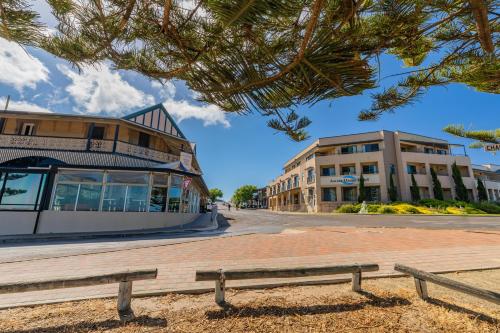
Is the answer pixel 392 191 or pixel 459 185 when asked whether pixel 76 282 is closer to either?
pixel 392 191

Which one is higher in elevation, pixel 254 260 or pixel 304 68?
pixel 304 68

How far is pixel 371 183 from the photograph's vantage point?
108 feet

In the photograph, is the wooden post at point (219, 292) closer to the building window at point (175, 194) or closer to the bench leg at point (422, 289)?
the bench leg at point (422, 289)

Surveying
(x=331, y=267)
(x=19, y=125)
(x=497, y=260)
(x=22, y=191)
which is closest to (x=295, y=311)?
(x=331, y=267)

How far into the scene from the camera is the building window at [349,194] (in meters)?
34.3

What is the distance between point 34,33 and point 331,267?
3993mm

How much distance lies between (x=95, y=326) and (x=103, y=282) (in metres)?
0.48

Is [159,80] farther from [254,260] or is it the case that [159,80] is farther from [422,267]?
[422,267]

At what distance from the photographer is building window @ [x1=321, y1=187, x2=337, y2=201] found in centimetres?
3538

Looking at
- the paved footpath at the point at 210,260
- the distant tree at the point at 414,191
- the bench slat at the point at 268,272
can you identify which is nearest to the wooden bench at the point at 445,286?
the bench slat at the point at 268,272

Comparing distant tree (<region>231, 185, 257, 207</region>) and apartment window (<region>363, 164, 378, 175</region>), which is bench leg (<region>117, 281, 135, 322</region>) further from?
distant tree (<region>231, 185, 257, 207</region>)

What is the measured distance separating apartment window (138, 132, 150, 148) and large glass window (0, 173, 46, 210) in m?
6.64

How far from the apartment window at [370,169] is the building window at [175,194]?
2780 cm

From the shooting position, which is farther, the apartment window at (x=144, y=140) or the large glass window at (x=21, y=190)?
the apartment window at (x=144, y=140)
